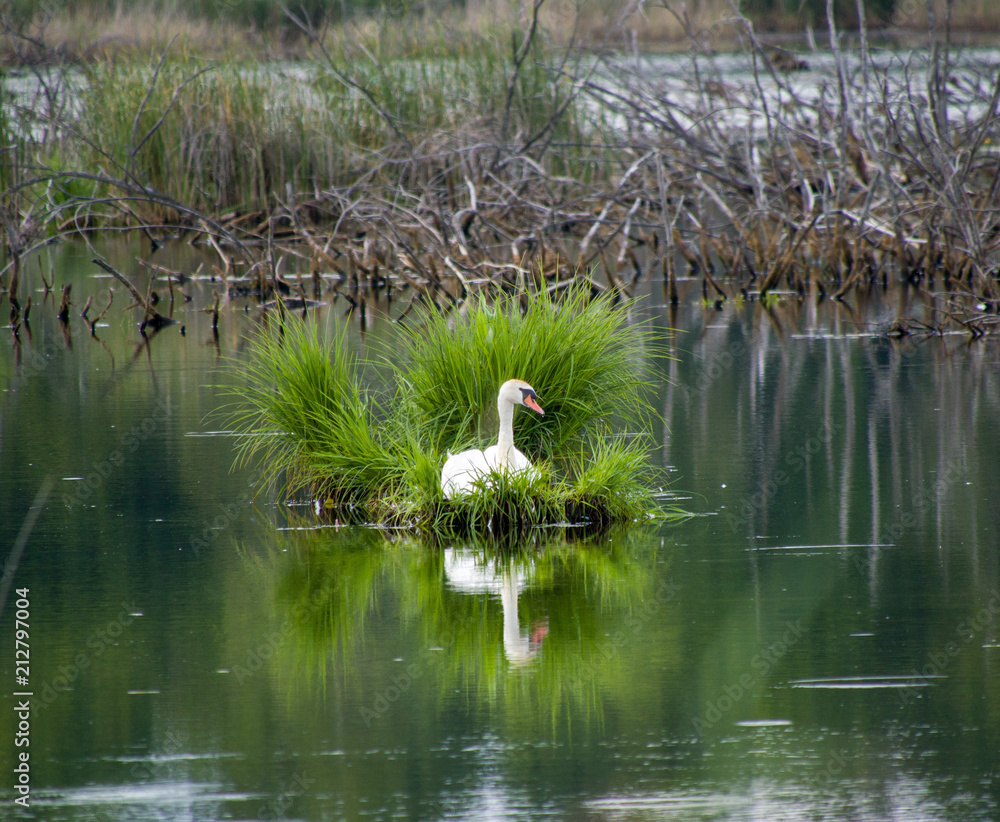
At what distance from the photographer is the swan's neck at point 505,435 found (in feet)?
25.0

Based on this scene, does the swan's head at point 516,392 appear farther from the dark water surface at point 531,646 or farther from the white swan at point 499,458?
the dark water surface at point 531,646

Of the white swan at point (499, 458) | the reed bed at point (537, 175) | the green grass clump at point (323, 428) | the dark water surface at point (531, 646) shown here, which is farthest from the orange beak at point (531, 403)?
the reed bed at point (537, 175)

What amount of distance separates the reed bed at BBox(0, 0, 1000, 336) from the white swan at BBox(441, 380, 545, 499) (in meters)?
3.68

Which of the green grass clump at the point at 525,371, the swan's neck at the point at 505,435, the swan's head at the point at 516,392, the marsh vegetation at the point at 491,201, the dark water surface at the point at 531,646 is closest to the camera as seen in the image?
the dark water surface at the point at 531,646

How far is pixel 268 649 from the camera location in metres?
5.82

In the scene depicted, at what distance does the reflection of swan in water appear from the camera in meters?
5.72

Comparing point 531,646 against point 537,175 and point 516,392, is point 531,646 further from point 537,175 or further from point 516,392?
point 537,175

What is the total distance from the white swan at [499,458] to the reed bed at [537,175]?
368cm

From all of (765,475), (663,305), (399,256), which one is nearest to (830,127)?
(663,305)

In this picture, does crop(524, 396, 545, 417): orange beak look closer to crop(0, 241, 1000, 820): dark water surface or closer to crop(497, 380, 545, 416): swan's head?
crop(497, 380, 545, 416): swan's head

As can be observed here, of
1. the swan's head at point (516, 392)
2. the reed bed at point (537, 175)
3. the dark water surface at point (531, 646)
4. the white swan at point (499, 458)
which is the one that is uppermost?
the reed bed at point (537, 175)

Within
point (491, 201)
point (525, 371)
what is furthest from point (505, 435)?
point (491, 201)

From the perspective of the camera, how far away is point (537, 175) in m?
18.9

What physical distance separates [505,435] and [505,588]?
1264 mm
